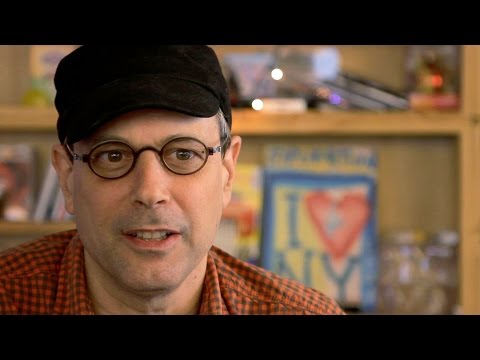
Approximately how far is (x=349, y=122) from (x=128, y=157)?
186 centimetres

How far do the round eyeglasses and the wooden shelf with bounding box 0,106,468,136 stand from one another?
175cm

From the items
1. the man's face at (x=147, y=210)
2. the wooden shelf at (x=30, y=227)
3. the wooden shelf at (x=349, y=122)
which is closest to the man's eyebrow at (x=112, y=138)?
the man's face at (x=147, y=210)

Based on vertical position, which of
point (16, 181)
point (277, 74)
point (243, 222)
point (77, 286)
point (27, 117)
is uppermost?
point (277, 74)

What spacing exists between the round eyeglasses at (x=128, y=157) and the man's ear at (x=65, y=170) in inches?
3.2

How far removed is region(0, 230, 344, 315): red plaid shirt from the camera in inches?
40.6

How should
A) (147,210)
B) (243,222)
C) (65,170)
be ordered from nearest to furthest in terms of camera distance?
(147,210) → (65,170) → (243,222)

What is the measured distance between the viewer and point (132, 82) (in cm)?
88

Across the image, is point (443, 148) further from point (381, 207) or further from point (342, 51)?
point (342, 51)

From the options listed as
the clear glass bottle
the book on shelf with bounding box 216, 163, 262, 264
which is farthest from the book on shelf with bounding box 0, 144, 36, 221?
the clear glass bottle

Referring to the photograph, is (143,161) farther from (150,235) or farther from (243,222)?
(243,222)

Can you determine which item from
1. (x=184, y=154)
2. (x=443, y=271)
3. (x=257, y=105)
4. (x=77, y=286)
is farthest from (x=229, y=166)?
(x=443, y=271)

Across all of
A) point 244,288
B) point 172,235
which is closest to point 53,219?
point 244,288

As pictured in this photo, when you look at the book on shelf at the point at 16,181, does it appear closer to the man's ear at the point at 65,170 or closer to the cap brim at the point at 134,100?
the man's ear at the point at 65,170

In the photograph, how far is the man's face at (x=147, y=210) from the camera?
88cm
